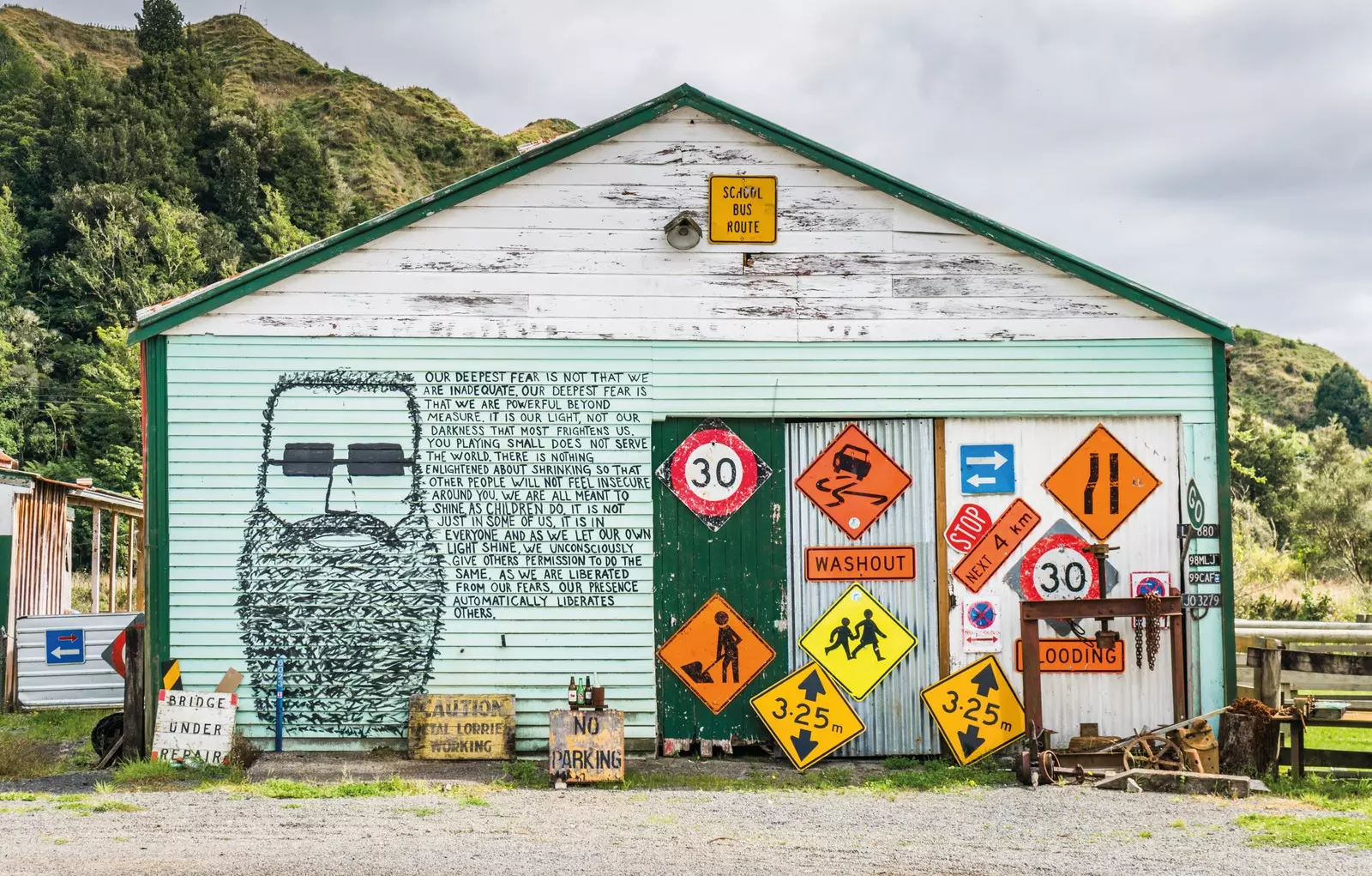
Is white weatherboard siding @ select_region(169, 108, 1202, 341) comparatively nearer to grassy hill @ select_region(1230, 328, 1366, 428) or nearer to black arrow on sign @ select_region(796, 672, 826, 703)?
black arrow on sign @ select_region(796, 672, 826, 703)

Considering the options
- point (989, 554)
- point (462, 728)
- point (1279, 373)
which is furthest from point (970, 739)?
point (1279, 373)

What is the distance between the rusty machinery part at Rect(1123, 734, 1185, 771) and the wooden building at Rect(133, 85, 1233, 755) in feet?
1.49

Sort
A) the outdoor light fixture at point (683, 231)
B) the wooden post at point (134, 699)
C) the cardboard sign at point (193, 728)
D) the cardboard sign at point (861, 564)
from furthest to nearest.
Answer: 1. the cardboard sign at point (861, 564)
2. the outdoor light fixture at point (683, 231)
3. the wooden post at point (134, 699)
4. the cardboard sign at point (193, 728)

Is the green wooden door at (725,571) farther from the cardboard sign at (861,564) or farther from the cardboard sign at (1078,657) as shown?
the cardboard sign at (1078,657)

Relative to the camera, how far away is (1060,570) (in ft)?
34.6

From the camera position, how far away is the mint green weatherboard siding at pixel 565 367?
399 inches

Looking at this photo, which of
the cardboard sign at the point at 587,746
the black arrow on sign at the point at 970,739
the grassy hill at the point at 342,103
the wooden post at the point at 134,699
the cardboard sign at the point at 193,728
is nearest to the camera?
the cardboard sign at the point at 587,746

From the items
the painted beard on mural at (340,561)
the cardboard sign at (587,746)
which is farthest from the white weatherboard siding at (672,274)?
the cardboard sign at (587,746)

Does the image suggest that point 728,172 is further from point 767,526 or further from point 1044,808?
point 1044,808

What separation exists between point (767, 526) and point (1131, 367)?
357 cm

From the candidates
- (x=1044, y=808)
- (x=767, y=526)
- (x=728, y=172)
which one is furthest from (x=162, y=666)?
(x=1044, y=808)

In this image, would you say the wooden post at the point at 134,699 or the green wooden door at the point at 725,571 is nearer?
the wooden post at the point at 134,699

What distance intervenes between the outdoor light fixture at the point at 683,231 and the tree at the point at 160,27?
62.5 m

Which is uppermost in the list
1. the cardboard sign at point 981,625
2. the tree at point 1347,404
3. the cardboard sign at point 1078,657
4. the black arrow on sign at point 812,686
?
the tree at point 1347,404
